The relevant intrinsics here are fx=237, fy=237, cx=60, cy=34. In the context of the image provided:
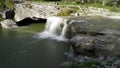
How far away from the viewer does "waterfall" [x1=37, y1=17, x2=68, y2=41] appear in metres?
30.6

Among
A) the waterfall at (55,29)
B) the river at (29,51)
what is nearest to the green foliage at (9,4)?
the river at (29,51)

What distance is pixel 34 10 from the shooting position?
123 feet

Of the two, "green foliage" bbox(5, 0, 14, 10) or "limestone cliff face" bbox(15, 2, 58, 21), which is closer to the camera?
"green foliage" bbox(5, 0, 14, 10)

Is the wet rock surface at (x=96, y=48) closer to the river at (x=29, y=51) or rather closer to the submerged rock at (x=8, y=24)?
the river at (x=29, y=51)

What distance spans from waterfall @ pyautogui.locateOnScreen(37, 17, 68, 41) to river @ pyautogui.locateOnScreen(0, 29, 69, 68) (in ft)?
5.34

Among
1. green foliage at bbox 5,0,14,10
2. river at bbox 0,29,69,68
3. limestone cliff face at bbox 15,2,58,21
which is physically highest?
green foliage at bbox 5,0,14,10

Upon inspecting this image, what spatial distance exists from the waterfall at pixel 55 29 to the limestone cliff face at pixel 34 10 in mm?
2743

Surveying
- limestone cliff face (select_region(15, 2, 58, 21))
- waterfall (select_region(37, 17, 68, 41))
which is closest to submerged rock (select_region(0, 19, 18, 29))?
limestone cliff face (select_region(15, 2, 58, 21))

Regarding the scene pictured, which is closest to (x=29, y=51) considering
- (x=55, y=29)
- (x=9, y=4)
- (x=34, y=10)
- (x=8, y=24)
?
(x=55, y=29)

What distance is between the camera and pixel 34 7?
123 feet

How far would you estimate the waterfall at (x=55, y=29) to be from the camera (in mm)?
30611

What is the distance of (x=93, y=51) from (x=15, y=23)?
796 inches

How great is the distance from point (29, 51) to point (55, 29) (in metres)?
8.59

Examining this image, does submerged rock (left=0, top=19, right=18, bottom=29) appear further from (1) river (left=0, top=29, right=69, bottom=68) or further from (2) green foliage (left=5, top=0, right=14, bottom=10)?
(1) river (left=0, top=29, right=69, bottom=68)
